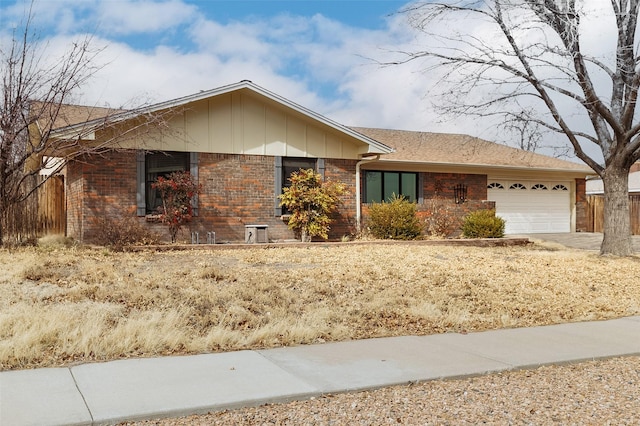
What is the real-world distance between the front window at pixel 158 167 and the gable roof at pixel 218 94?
140 cm

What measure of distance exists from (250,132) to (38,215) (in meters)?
6.42

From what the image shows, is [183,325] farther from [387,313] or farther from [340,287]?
[340,287]

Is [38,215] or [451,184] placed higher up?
[451,184]

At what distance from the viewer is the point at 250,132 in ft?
59.8

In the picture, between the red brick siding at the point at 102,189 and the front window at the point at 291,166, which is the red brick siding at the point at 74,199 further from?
the front window at the point at 291,166

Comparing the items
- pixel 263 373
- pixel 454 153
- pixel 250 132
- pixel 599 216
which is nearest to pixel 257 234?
pixel 250 132

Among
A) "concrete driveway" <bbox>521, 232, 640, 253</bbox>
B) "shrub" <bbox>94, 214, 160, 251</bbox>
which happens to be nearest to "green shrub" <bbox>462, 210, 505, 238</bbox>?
"concrete driveway" <bbox>521, 232, 640, 253</bbox>

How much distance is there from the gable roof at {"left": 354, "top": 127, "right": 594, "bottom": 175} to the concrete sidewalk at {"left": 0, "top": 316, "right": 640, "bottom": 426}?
46.4 ft

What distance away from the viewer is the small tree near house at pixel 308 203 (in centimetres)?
1812

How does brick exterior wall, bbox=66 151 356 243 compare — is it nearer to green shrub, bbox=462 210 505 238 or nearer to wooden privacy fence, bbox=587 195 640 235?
green shrub, bbox=462 210 505 238

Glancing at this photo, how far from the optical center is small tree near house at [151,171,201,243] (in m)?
16.6

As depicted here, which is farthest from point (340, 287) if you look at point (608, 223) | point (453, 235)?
point (453, 235)

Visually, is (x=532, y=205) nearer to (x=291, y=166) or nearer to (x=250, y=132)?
(x=291, y=166)

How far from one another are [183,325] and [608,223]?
42.1 ft
